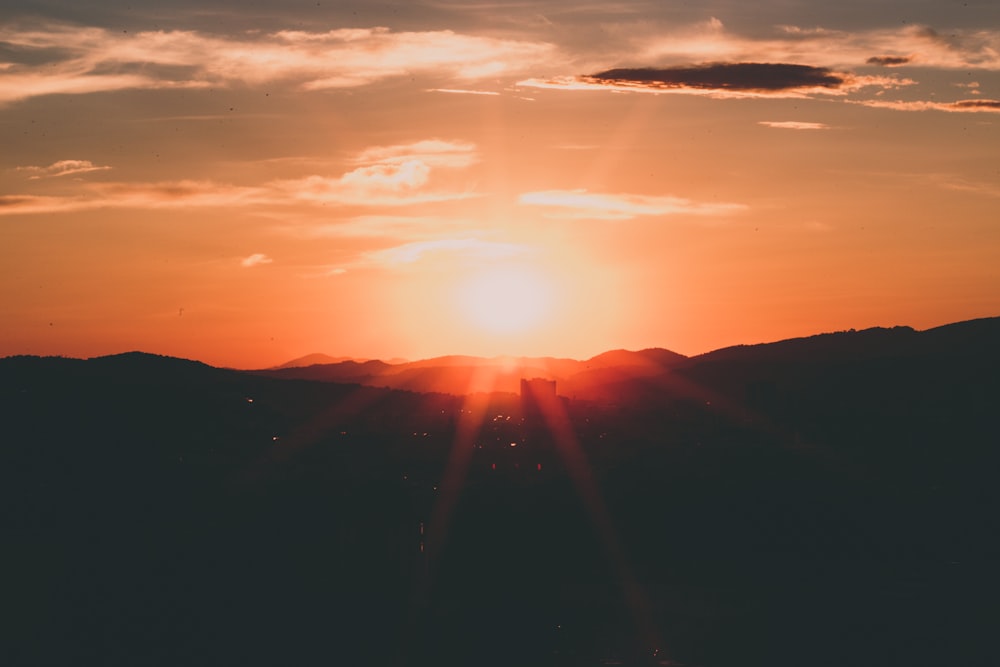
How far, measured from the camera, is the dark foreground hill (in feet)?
211

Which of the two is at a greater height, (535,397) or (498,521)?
(498,521)

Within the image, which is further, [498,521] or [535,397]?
[535,397]

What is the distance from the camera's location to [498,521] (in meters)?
109

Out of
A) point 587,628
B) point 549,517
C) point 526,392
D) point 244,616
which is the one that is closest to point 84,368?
point 526,392

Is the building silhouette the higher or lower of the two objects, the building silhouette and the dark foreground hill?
the lower

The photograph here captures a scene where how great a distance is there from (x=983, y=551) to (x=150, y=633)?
236 ft

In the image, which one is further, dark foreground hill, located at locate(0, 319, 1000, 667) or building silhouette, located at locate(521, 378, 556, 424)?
building silhouette, located at locate(521, 378, 556, 424)

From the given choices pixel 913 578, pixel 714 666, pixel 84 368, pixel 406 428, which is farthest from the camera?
pixel 406 428

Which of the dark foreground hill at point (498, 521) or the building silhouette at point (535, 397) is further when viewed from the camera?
the building silhouette at point (535, 397)

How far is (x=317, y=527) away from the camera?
9781 centimetres

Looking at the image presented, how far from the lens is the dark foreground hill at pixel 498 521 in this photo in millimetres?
64312

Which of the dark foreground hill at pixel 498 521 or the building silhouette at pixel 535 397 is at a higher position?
the dark foreground hill at pixel 498 521

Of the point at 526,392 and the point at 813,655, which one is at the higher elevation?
the point at 813,655

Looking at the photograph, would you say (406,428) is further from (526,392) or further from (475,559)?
(475,559)
